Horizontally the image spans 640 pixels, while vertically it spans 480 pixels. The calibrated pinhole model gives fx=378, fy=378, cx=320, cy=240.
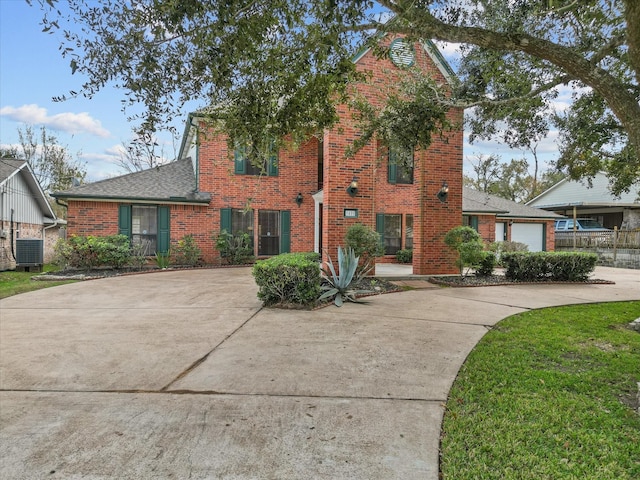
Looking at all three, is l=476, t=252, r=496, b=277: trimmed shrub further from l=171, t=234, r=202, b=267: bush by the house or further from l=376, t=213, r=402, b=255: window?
l=171, t=234, r=202, b=267: bush by the house

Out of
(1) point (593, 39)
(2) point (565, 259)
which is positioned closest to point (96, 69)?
(1) point (593, 39)

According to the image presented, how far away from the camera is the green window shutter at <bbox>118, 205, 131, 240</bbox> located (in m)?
13.1

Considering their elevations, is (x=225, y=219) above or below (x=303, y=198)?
below

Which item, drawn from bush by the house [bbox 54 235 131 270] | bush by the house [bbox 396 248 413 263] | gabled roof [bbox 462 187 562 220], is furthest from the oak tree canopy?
gabled roof [bbox 462 187 562 220]

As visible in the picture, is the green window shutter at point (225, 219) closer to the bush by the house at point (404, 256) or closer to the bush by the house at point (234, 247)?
the bush by the house at point (234, 247)

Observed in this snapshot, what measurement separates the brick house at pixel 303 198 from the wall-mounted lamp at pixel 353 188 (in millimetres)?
26

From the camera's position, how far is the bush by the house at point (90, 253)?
11594 millimetres

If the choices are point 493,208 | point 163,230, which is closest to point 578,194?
point 493,208

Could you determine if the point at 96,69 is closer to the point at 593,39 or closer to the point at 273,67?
the point at 273,67

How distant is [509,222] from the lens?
1844 centimetres

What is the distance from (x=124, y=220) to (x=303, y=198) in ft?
21.3

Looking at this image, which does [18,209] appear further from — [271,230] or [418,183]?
[418,183]

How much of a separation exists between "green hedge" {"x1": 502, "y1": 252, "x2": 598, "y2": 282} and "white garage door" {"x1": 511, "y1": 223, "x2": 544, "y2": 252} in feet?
28.4

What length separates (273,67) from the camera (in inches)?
165
